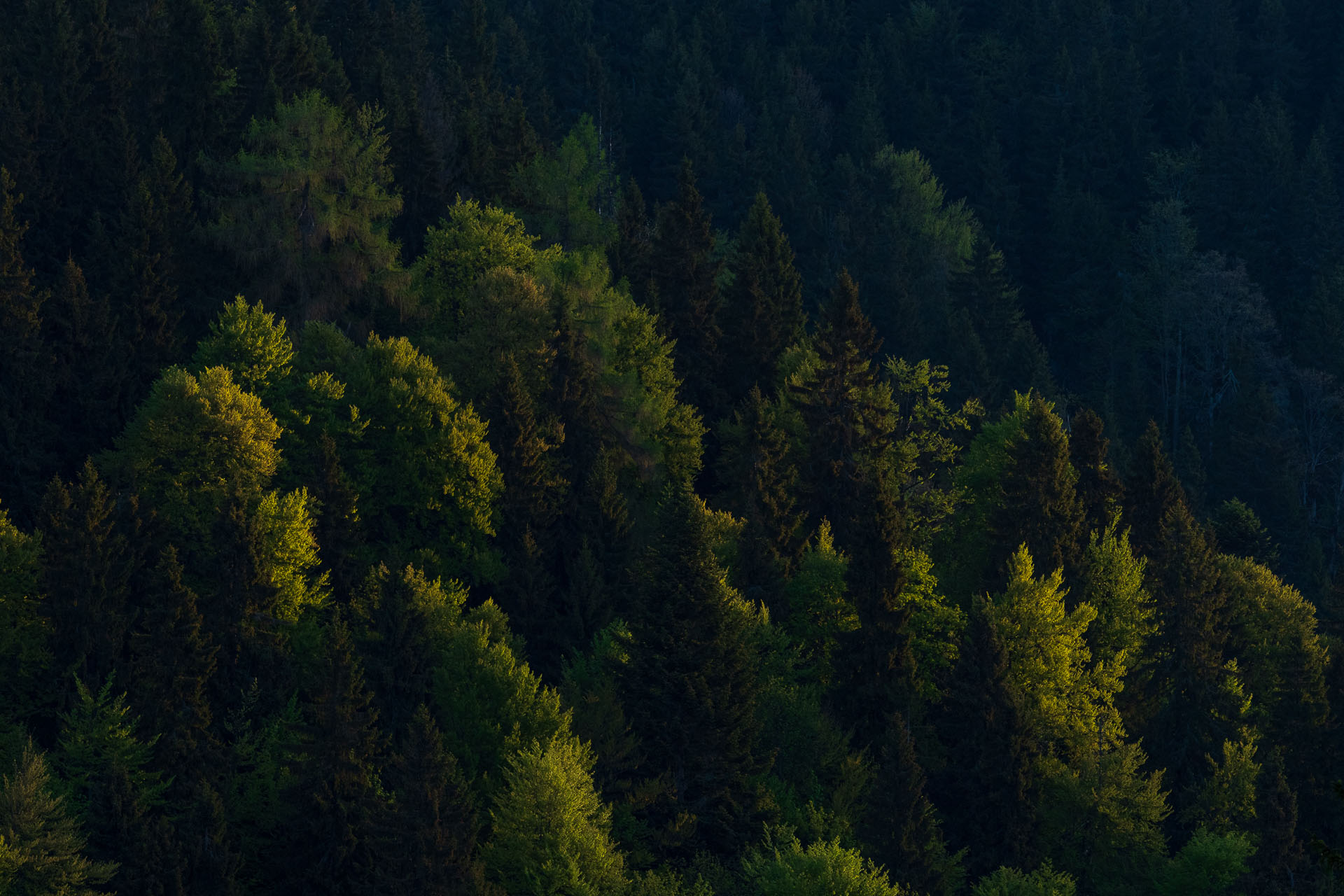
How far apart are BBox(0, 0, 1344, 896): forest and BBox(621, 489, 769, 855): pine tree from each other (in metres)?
0.17

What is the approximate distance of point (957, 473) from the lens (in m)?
86.2

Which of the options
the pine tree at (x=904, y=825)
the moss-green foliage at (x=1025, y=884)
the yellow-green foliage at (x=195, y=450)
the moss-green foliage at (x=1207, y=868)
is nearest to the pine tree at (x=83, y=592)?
the yellow-green foliage at (x=195, y=450)

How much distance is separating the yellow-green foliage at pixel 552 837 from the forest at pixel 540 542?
155 millimetres

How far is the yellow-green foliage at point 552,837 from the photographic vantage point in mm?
59062

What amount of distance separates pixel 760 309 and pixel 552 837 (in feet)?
139

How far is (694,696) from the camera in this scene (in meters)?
63.5

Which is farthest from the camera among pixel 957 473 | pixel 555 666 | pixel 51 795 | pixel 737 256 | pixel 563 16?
pixel 563 16

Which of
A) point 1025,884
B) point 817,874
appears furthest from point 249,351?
point 1025,884

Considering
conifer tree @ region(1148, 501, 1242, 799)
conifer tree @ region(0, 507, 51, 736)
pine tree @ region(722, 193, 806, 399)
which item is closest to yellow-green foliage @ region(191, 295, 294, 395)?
conifer tree @ region(0, 507, 51, 736)

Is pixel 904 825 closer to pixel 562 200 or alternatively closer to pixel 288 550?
pixel 288 550

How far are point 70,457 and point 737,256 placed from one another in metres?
38.3

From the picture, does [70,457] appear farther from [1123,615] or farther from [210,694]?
[1123,615]

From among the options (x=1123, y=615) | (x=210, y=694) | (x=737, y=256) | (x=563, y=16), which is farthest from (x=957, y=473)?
(x=563, y=16)

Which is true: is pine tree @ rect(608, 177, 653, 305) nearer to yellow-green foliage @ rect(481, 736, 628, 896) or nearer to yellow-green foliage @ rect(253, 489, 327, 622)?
yellow-green foliage @ rect(253, 489, 327, 622)
